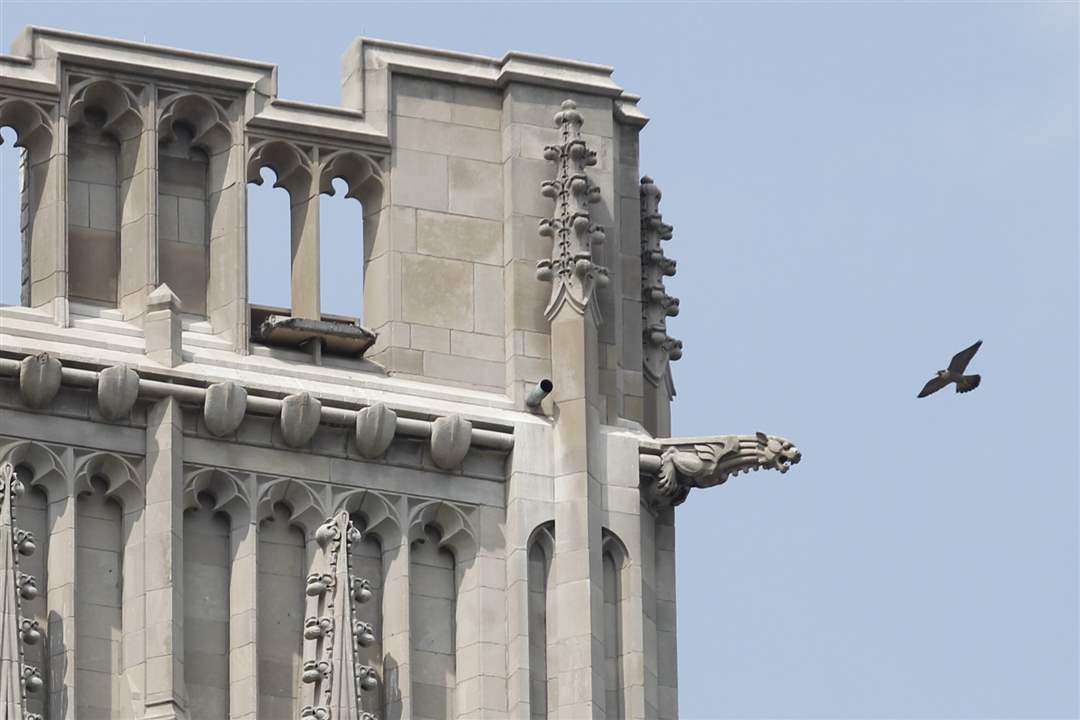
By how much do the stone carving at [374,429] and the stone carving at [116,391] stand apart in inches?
103

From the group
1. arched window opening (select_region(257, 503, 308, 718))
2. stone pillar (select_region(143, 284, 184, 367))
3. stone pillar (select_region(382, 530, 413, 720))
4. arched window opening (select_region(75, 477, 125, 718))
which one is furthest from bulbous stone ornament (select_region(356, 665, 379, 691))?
stone pillar (select_region(143, 284, 184, 367))

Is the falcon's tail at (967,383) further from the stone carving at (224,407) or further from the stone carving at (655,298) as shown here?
the stone carving at (224,407)

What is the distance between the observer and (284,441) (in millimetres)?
81562

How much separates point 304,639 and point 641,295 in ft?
21.1

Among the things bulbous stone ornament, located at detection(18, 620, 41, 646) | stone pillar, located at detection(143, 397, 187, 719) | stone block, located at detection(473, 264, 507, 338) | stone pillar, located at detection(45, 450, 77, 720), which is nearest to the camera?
bulbous stone ornament, located at detection(18, 620, 41, 646)

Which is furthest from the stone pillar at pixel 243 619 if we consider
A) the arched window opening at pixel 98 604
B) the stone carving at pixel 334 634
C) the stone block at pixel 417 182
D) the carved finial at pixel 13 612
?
the stone block at pixel 417 182

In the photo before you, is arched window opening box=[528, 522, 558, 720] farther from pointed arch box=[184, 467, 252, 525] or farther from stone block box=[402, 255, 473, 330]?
pointed arch box=[184, 467, 252, 525]

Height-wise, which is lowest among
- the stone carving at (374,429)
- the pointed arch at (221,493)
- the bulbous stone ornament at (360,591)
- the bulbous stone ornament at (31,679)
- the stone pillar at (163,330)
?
the bulbous stone ornament at (31,679)

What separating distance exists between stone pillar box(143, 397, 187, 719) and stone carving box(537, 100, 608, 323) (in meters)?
4.79

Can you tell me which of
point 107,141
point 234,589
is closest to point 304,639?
point 234,589

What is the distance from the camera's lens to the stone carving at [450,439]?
82000 millimetres

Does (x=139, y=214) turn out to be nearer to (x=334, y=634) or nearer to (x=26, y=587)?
(x=26, y=587)

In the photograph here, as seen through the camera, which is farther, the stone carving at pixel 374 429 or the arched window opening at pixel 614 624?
the arched window opening at pixel 614 624

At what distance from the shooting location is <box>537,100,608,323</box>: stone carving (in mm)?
83000
